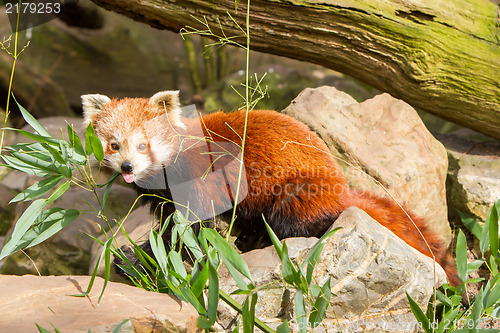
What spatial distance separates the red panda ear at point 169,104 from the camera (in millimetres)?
2588

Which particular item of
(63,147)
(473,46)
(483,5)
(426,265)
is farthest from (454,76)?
(63,147)

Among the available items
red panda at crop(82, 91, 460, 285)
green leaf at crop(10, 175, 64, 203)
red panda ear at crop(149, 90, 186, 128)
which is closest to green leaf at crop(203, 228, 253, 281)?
red panda at crop(82, 91, 460, 285)

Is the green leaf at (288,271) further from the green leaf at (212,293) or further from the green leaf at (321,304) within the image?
the green leaf at (212,293)

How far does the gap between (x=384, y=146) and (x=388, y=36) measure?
0.77 m

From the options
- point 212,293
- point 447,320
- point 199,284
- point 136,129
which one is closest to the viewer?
point 212,293

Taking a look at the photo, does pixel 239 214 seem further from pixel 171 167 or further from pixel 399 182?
pixel 399 182

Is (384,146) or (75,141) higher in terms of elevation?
(75,141)

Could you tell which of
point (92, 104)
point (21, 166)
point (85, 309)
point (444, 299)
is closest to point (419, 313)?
point (444, 299)

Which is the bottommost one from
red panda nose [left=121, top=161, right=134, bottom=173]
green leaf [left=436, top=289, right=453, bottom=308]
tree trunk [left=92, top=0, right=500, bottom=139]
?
green leaf [left=436, top=289, right=453, bottom=308]

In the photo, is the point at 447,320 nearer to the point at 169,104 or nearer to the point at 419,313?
the point at 419,313

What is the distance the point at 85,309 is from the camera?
194cm

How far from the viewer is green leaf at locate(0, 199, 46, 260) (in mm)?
2027

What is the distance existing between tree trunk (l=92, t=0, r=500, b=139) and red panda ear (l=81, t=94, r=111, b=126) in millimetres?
834

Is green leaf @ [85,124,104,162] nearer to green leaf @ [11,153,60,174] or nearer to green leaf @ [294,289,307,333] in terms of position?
green leaf @ [11,153,60,174]
